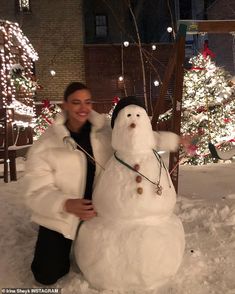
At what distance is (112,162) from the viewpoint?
2.74m

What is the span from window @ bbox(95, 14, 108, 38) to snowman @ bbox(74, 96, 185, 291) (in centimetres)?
1795

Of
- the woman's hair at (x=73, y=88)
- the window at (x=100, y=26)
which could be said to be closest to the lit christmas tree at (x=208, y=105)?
the woman's hair at (x=73, y=88)

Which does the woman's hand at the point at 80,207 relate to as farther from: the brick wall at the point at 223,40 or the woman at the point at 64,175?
the brick wall at the point at 223,40

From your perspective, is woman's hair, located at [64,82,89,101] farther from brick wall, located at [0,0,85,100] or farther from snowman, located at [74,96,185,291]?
brick wall, located at [0,0,85,100]

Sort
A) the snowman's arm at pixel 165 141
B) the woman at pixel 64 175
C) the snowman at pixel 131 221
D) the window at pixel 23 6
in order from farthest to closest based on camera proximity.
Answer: the window at pixel 23 6 < the snowman's arm at pixel 165 141 < the woman at pixel 64 175 < the snowman at pixel 131 221

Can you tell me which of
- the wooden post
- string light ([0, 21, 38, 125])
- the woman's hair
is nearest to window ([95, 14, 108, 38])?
string light ([0, 21, 38, 125])

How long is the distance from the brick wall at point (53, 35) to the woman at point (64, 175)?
582 inches

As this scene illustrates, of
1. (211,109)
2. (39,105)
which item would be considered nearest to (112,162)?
(211,109)

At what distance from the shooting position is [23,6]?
57.4 ft

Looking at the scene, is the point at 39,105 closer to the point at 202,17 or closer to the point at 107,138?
the point at 202,17

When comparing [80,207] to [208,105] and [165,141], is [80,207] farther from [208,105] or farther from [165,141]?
[208,105]

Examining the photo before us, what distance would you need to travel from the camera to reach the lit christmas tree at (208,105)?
8750 millimetres

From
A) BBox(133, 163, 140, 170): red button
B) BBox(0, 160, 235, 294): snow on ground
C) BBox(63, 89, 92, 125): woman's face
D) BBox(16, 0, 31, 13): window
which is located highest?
BBox(16, 0, 31, 13): window

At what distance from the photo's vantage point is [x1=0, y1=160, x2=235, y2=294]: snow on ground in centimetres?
278
